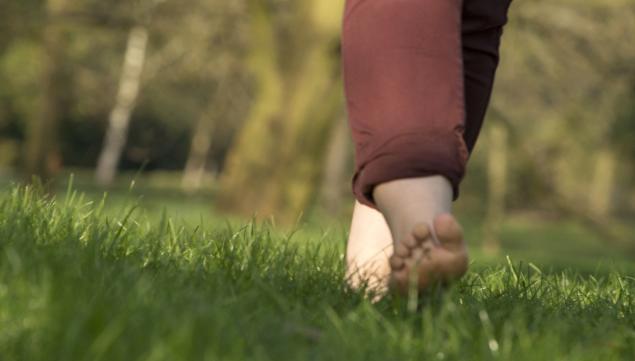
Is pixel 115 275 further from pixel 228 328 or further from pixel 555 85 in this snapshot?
pixel 555 85

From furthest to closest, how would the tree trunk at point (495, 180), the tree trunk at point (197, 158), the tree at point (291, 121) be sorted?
the tree trunk at point (197, 158) → the tree trunk at point (495, 180) → the tree at point (291, 121)

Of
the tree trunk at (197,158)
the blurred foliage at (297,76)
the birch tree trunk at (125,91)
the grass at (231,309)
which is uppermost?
the grass at (231,309)

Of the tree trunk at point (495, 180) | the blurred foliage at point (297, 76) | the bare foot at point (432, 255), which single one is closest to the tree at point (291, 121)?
the blurred foliage at point (297, 76)

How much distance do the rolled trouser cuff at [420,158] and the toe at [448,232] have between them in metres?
0.15

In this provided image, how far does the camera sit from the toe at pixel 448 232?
6.99 feet

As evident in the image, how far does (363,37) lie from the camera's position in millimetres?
2469

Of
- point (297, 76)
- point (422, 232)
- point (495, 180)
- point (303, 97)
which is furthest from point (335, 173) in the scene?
point (422, 232)

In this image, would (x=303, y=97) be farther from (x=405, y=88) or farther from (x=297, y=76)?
(x=405, y=88)

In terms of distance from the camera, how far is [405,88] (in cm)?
237

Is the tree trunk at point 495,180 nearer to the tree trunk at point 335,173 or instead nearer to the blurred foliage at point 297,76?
the blurred foliage at point 297,76

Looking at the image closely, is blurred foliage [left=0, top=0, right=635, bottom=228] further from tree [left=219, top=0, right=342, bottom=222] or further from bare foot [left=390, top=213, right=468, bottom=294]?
bare foot [left=390, top=213, right=468, bottom=294]

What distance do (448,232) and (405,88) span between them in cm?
37

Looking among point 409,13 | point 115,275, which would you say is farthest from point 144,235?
point 409,13

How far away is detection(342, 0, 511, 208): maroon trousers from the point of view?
2.30m
